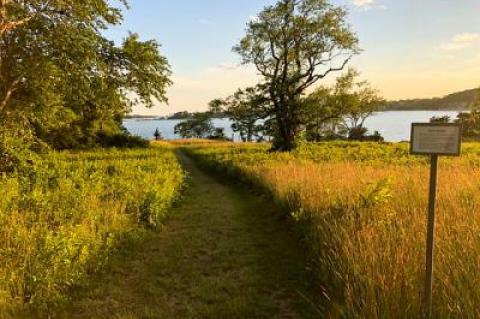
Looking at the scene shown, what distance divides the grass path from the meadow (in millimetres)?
361

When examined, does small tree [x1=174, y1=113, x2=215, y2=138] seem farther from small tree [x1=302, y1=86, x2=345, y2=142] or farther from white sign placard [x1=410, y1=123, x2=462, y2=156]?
white sign placard [x1=410, y1=123, x2=462, y2=156]

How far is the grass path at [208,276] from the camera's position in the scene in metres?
5.55

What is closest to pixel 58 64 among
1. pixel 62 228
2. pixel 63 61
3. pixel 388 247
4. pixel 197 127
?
pixel 63 61

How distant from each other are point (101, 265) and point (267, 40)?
94.0 feet

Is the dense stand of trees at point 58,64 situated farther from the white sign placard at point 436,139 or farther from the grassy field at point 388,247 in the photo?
the white sign placard at point 436,139

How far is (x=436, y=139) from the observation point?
4.05 m

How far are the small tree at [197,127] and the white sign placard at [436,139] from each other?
113 meters

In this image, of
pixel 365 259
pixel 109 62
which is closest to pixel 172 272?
pixel 365 259

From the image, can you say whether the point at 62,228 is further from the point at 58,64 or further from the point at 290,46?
the point at 290,46

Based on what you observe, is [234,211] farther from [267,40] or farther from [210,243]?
[267,40]

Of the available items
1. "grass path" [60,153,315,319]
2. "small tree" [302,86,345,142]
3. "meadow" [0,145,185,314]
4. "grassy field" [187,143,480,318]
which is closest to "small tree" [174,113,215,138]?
"small tree" [302,86,345,142]

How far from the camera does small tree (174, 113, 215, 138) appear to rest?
117m

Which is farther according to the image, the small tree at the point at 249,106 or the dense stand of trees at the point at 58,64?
the small tree at the point at 249,106

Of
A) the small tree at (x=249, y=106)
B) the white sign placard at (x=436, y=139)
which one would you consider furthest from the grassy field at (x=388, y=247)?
the small tree at (x=249, y=106)
